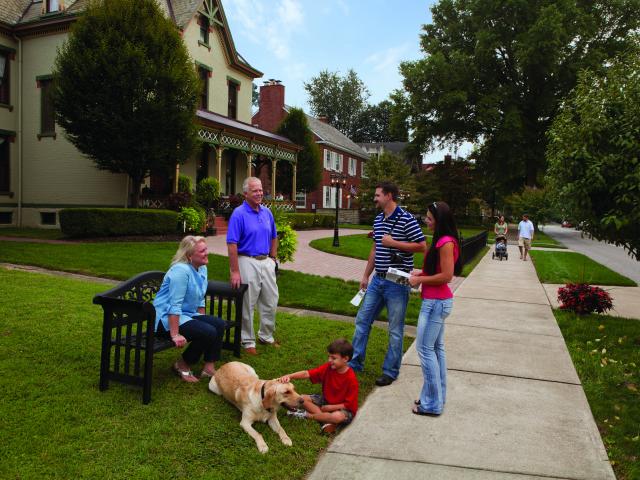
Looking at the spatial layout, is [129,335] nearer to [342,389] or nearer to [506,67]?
A: [342,389]

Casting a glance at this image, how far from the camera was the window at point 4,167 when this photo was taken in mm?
23812

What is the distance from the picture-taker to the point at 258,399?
404cm

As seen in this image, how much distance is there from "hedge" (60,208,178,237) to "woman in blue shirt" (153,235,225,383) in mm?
13438

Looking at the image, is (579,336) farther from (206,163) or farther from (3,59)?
(3,59)

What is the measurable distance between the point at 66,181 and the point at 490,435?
23.8 metres

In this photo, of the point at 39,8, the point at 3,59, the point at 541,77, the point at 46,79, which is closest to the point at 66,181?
the point at 46,79

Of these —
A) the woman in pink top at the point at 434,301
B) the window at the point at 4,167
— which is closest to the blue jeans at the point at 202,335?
the woman in pink top at the point at 434,301

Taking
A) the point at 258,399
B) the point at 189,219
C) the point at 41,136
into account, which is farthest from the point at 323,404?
the point at 41,136

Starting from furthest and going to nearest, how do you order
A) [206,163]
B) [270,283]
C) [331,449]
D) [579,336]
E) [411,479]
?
[206,163] < [579,336] < [270,283] < [331,449] < [411,479]

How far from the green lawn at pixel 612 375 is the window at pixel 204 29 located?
23.8 meters

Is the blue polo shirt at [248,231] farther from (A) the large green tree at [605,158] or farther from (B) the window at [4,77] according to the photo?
(B) the window at [4,77]

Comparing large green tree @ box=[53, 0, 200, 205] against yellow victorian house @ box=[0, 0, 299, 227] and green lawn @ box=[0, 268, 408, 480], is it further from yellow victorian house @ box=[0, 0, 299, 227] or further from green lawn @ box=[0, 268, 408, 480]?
green lawn @ box=[0, 268, 408, 480]

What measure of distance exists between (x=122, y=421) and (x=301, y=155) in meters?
35.0

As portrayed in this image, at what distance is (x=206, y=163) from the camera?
27500 mm
